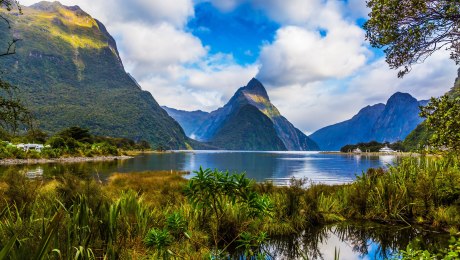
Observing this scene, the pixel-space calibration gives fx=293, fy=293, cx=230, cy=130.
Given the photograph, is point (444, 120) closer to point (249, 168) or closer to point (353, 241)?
point (353, 241)

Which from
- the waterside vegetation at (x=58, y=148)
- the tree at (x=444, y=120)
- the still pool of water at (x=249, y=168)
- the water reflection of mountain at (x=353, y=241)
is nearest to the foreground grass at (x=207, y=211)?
the water reflection of mountain at (x=353, y=241)

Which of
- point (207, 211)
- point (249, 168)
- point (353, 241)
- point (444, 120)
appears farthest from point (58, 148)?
point (444, 120)

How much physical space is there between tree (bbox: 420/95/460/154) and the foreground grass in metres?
3.31

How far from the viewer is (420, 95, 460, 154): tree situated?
22.7 ft

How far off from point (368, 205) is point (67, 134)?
346 ft

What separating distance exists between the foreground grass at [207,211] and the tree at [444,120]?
3.31 meters

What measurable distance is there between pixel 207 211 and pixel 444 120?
23.7ft

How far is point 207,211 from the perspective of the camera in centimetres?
978

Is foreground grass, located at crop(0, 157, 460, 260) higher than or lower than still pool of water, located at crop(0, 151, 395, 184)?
higher

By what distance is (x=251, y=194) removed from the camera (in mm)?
6629

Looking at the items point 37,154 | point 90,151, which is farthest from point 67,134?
point 37,154

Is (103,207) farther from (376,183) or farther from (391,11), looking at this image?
(376,183)

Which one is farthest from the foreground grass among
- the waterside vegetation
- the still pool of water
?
the waterside vegetation

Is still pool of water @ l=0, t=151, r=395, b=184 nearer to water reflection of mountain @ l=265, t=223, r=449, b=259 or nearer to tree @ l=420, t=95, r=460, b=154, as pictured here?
water reflection of mountain @ l=265, t=223, r=449, b=259
